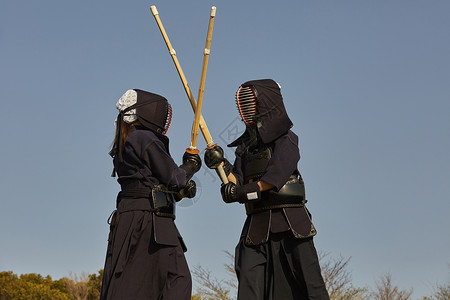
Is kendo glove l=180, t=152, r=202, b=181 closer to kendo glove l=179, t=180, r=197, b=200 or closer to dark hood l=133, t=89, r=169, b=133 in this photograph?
kendo glove l=179, t=180, r=197, b=200

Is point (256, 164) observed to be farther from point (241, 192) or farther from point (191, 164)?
point (191, 164)

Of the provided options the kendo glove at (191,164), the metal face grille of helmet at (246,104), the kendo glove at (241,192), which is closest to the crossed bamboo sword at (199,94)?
the kendo glove at (191,164)

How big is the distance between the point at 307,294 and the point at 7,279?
19348mm

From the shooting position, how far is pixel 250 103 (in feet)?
16.2

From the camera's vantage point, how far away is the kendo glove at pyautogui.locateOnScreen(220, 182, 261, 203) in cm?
464

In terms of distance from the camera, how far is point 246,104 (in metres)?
4.94

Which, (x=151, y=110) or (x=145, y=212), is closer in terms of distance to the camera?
(x=145, y=212)

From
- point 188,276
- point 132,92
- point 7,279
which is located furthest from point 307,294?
point 7,279

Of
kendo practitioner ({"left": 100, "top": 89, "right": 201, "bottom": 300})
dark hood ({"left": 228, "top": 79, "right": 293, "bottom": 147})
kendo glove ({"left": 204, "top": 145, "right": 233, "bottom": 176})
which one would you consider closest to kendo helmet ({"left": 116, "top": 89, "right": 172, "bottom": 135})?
kendo practitioner ({"left": 100, "top": 89, "right": 201, "bottom": 300})

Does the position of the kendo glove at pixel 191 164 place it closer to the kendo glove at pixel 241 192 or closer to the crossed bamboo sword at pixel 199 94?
the crossed bamboo sword at pixel 199 94

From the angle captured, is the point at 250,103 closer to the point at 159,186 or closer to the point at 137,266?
the point at 159,186

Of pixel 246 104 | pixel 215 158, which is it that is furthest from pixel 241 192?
pixel 246 104

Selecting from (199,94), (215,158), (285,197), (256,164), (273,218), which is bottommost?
(273,218)

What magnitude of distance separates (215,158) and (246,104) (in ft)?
1.86
